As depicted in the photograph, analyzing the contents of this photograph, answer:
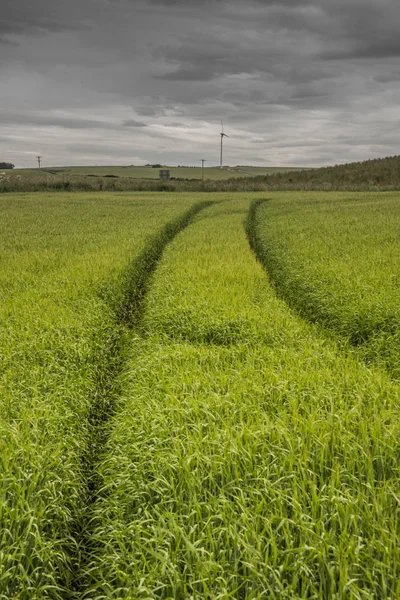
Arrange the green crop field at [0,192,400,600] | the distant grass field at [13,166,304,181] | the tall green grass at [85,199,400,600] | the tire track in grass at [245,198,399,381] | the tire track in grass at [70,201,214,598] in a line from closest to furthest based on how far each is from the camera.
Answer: the tall green grass at [85,199,400,600], the green crop field at [0,192,400,600], the tire track in grass at [70,201,214,598], the tire track in grass at [245,198,399,381], the distant grass field at [13,166,304,181]

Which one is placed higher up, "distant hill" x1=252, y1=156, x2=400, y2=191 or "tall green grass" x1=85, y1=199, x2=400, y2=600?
"distant hill" x1=252, y1=156, x2=400, y2=191

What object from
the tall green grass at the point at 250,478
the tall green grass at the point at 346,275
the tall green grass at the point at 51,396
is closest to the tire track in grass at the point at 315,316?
the tall green grass at the point at 346,275

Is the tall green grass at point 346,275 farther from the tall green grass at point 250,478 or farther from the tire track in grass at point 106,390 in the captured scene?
the tire track in grass at point 106,390

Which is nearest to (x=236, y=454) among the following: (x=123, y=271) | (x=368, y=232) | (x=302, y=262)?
(x=123, y=271)

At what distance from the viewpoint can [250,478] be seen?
408 cm

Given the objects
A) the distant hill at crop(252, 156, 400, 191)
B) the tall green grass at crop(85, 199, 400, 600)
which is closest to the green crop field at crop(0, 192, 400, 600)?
the tall green grass at crop(85, 199, 400, 600)

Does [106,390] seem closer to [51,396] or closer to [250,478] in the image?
[51,396]

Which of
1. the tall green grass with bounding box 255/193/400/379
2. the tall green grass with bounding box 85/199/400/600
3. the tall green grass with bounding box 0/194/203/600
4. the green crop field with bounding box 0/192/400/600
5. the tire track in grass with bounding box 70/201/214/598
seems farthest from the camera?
the tall green grass with bounding box 255/193/400/379

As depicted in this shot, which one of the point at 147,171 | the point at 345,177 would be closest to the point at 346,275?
the point at 345,177

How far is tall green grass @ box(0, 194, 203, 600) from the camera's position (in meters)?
3.64

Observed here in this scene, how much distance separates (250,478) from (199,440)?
81 cm

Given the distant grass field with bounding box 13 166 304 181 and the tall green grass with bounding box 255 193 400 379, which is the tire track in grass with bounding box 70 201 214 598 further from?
the distant grass field with bounding box 13 166 304 181

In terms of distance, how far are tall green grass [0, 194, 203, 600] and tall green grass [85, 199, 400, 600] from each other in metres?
0.37

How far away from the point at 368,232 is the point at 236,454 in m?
18.0
